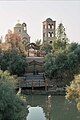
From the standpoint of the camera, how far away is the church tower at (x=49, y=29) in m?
53.1

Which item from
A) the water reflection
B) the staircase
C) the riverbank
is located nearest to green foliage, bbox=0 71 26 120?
the water reflection

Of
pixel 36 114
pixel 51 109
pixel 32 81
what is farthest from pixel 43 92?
pixel 36 114

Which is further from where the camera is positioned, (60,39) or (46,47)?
(46,47)

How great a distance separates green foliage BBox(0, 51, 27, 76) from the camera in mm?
34219

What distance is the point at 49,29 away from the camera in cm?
5381

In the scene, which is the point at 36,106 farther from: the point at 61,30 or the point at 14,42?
the point at 61,30

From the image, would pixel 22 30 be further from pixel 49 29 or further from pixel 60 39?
pixel 60 39

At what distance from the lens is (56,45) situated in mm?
41750

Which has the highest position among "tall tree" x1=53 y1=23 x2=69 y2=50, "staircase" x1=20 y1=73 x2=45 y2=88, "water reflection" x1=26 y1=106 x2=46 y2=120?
"tall tree" x1=53 y1=23 x2=69 y2=50

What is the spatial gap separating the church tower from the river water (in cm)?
2349

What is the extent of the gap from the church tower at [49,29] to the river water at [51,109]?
2349 centimetres

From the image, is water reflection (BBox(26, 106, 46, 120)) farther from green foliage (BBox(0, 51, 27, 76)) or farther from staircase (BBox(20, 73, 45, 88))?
green foliage (BBox(0, 51, 27, 76))

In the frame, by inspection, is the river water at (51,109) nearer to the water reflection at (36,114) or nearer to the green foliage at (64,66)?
the water reflection at (36,114)

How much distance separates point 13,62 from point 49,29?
2014 cm
